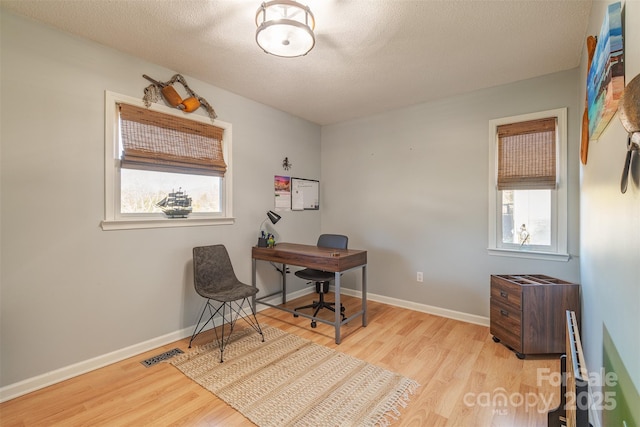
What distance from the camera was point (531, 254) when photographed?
2.84 meters

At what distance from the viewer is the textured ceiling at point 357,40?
1861 mm

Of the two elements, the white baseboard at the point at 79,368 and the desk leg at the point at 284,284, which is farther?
the desk leg at the point at 284,284

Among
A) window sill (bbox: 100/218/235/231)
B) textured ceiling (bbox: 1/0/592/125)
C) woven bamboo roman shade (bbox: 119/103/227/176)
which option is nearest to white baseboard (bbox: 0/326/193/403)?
window sill (bbox: 100/218/235/231)

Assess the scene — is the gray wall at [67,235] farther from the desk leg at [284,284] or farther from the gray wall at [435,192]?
the gray wall at [435,192]

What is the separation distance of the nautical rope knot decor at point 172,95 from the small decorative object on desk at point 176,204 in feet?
2.66

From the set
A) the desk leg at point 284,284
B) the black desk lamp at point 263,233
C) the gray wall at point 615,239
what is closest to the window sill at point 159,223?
the black desk lamp at point 263,233

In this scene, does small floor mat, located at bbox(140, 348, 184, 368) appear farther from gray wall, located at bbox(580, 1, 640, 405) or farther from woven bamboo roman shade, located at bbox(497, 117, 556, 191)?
woven bamboo roman shade, located at bbox(497, 117, 556, 191)

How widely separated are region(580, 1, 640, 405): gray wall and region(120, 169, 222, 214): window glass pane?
309 centimetres

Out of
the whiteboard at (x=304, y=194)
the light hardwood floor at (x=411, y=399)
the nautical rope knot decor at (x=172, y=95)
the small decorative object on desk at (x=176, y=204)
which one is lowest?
the light hardwood floor at (x=411, y=399)

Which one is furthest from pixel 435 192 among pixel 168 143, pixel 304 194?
pixel 168 143

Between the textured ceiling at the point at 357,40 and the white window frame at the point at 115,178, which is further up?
the textured ceiling at the point at 357,40

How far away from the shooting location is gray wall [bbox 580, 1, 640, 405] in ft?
3.06

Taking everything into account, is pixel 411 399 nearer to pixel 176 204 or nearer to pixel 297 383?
pixel 297 383

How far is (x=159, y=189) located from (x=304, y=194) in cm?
200
